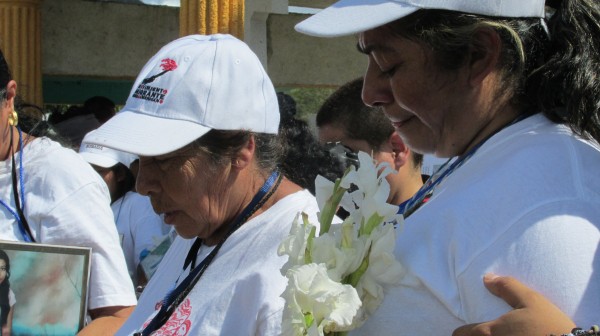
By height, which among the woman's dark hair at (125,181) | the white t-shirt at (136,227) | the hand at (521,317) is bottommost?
the white t-shirt at (136,227)

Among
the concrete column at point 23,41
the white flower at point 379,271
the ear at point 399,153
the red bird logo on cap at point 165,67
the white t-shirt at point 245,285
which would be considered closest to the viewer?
the white flower at point 379,271

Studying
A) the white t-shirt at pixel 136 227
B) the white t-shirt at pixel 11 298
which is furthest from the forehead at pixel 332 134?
the white t-shirt at pixel 136 227

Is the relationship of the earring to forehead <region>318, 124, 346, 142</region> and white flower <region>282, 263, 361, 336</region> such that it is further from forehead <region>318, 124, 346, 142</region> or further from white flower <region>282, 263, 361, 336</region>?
white flower <region>282, 263, 361, 336</region>

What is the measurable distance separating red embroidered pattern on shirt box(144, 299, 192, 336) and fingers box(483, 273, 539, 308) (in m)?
1.06

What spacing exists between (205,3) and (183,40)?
5210 millimetres

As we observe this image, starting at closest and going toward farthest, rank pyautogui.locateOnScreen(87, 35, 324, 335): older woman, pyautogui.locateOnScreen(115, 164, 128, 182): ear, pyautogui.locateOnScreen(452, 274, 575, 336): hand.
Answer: pyautogui.locateOnScreen(452, 274, 575, 336): hand < pyautogui.locateOnScreen(87, 35, 324, 335): older woman < pyautogui.locateOnScreen(115, 164, 128, 182): ear

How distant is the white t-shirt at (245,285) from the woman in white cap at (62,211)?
0.67m

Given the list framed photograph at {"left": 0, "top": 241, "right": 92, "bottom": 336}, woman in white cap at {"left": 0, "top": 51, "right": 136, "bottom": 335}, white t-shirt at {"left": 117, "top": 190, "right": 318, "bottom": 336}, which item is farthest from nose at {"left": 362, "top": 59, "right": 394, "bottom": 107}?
woman in white cap at {"left": 0, "top": 51, "right": 136, "bottom": 335}

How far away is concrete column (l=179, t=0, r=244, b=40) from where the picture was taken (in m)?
7.61

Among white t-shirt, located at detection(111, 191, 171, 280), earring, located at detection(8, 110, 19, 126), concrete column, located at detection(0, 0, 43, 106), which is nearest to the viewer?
earring, located at detection(8, 110, 19, 126)

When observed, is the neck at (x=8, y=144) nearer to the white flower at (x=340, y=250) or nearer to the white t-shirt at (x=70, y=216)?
the white t-shirt at (x=70, y=216)

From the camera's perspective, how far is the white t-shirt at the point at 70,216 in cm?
306

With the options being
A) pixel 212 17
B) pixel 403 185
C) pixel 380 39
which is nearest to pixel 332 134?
pixel 403 185

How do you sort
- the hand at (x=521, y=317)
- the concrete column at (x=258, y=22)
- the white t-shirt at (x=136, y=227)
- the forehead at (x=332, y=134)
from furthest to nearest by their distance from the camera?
the concrete column at (x=258, y=22), the white t-shirt at (x=136, y=227), the forehead at (x=332, y=134), the hand at (x=521, y=317)
